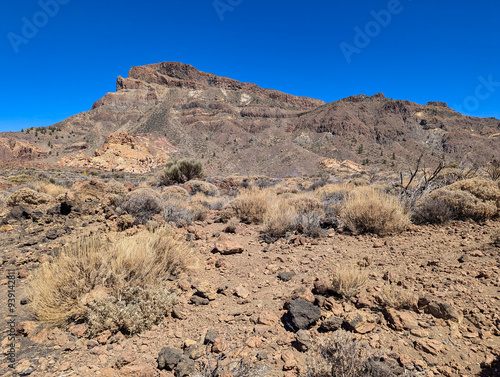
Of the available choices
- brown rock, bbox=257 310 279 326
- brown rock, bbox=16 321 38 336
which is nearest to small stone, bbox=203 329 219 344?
brown rock, bbox=257 310 279 326

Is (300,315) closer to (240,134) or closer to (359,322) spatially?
(359,322)

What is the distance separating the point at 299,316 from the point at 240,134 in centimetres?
5876

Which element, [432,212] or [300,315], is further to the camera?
[432,212]

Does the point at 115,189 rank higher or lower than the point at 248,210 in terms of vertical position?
higher

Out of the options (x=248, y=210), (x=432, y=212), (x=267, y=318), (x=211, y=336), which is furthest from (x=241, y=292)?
(x=432, y=212)

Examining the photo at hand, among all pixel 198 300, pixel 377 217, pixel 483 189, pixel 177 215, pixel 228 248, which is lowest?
pixel 198 300

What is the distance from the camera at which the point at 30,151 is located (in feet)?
158

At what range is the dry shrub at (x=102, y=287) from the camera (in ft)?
8.21

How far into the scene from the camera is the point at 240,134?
195 ft

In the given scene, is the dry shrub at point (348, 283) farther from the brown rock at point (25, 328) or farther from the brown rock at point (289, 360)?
the brown rock at point (25, 328)

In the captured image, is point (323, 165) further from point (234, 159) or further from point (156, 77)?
point (156, 77)

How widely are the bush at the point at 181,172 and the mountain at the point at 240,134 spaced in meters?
21.7

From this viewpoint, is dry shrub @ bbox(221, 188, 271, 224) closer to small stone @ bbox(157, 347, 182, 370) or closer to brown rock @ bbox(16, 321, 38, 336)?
small stone @ bbox(157, 347, 182, 370)

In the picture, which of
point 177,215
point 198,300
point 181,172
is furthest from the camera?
point 181,172
